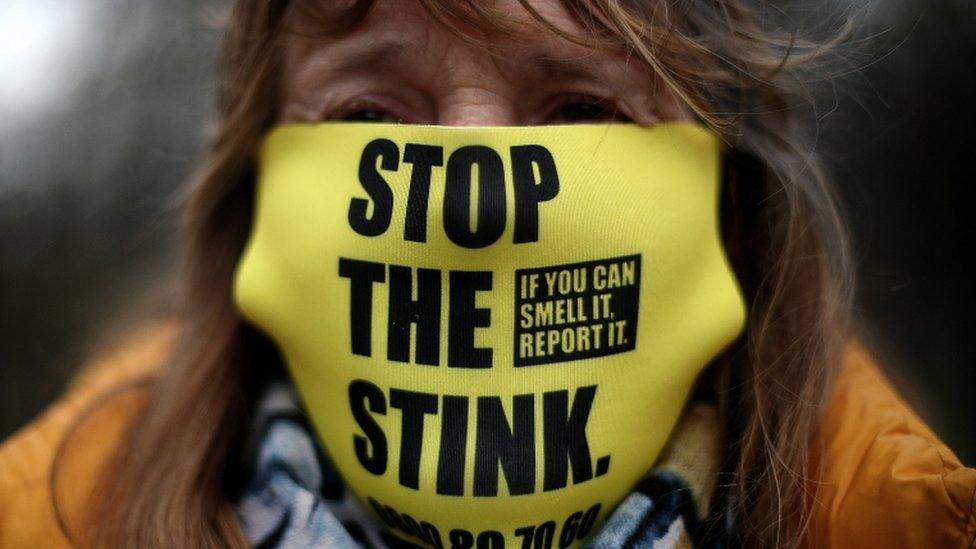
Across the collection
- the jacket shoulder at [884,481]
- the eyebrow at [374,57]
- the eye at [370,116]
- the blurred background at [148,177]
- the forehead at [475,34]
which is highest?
the forehead at [475,34]

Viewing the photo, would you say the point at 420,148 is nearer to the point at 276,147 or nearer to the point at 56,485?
the point at 276,147

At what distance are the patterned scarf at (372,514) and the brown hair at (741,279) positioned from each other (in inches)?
1.6

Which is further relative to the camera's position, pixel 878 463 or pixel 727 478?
pixel 727 478

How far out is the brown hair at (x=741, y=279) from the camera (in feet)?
3.67

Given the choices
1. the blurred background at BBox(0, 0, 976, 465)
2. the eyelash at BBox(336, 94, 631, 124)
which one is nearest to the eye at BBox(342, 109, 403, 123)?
the eyelash at BBox(336, 94, 631, 124)

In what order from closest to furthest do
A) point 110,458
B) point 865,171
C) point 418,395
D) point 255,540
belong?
point 418,395
point 255,540
point 110,458
point 865,171

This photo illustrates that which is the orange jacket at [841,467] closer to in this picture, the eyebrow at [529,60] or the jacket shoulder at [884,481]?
the jacket shoulder at [884,481]

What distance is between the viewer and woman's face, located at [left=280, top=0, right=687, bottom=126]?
3.56ft

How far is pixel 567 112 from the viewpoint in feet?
3.79

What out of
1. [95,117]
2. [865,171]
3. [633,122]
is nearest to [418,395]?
[633,122]

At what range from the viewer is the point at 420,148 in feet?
3.50

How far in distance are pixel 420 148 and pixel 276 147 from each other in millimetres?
308

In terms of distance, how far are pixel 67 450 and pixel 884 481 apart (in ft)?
3.98

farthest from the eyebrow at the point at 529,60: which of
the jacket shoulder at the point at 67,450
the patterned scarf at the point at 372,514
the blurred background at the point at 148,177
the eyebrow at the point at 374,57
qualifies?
the blurred background at the point at 148,177
